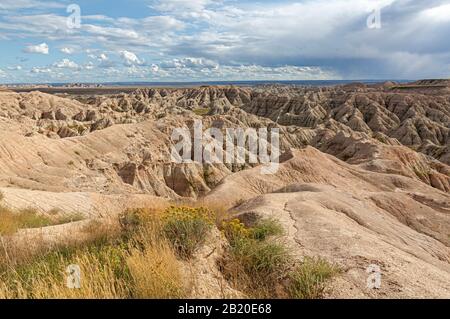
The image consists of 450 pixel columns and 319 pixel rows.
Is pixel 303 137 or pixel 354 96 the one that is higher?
pixel 354 96

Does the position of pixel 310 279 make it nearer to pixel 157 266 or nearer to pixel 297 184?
pixel 157 266

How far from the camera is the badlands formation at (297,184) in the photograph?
6.97 meters

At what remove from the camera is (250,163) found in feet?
163

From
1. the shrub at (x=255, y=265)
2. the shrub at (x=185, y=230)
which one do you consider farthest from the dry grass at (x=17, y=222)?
the shrub at (x=255, y=265)

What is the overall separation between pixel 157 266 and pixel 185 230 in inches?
59.7

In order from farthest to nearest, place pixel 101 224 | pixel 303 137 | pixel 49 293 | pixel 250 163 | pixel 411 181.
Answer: pixel 303 137 < pixel 250 163 < pixel 411 181 < pixel 101 224 < pixel 49 293

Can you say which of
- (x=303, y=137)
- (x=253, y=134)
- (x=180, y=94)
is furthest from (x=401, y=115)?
(x=180, y=94)

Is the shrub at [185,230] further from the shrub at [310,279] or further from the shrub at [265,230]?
the shrub at [310,279]

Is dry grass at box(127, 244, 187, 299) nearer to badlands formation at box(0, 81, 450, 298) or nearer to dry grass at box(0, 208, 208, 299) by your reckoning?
dry grass at box(0, 208, 208, 299)

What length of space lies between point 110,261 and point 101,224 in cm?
256

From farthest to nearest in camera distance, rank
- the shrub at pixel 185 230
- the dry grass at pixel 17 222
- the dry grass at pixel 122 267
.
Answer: the dry grass at pixel 17 222, the shrub at pixel 185 230, the dry grass at pixel 122 267

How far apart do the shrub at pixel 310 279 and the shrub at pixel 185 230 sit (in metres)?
1.50

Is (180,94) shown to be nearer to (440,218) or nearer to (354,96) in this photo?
(354,96)

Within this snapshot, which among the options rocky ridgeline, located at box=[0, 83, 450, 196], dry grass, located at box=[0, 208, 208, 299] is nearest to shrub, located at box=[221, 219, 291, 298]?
dry grass, located at box=[0, 208, 208, 299]
